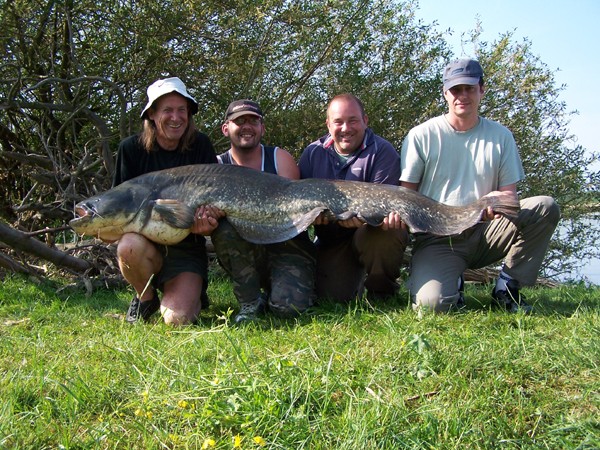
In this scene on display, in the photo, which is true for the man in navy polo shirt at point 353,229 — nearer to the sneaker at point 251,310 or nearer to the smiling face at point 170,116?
the sneaker at point 251,310

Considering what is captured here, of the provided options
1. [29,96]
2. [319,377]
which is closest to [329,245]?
[319,377]

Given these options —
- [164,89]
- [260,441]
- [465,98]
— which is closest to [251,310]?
[164,89]

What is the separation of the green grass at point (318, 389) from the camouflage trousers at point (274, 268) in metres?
0.66

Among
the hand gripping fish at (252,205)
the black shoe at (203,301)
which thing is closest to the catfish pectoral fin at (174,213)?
the hand gripping fish at (252,205)

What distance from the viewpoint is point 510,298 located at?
4738 mm

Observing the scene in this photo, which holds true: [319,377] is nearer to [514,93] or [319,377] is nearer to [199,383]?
[199,383]

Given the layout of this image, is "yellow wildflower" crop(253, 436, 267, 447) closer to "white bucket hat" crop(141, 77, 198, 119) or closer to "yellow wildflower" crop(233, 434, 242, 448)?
"yellow wildflower" crop(233, 434, 242, 448)

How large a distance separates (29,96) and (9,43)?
735mm

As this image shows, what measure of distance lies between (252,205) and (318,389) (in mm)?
2082

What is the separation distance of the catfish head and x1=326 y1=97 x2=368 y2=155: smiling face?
1.42 meters

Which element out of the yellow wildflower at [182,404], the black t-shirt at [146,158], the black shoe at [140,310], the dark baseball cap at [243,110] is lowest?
the black shoe at [140,310]

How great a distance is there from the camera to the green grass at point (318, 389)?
252cm

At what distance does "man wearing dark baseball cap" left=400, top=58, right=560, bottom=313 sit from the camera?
15.4 ft

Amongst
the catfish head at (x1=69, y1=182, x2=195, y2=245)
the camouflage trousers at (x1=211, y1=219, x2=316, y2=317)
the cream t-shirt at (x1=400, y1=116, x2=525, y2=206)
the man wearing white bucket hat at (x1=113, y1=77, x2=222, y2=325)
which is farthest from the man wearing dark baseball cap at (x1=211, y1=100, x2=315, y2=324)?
the cream t-shirt at (x1=400, y1=116, x2=525, y2=206)
